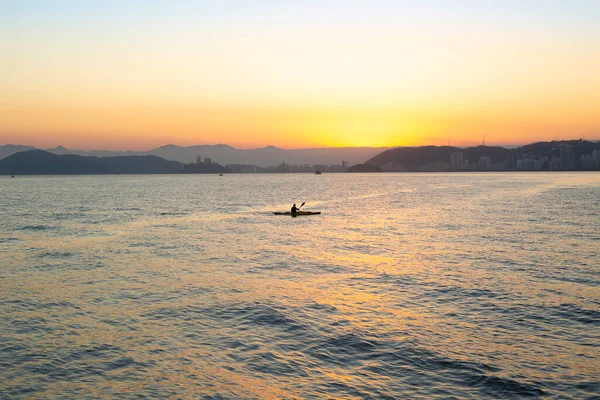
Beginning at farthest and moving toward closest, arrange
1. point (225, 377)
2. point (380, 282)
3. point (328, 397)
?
point (380, 282) → point (225, 377) → point (328, 397)

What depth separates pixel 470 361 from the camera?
70.1ft

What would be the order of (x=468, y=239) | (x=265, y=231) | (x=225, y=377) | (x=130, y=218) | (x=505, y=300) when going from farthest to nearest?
(x=130, y=218) → (x=265, y=231) → (x=468, y=239) → (x=505, y=300) → (x=225, y=377)

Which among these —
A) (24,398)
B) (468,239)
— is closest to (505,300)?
(24,398)

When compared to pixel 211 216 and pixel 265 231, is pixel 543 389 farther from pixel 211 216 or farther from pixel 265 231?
pixel 211 216

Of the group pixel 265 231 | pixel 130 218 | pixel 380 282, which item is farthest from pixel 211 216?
pixel 380 282

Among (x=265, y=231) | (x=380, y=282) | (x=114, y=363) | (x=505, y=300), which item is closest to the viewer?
(x=114, y=363)

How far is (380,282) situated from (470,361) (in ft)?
52.9

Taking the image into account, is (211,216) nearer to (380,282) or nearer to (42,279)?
(42,279)

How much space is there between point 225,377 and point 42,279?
25.7 metres

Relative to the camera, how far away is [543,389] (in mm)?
18609

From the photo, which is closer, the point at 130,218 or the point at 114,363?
the point at 114,363

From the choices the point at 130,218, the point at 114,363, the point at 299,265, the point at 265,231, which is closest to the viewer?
the point at 114,363

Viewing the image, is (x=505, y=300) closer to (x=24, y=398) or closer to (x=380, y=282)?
(x=380, y=282)

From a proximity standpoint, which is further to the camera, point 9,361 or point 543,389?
point 9,361
